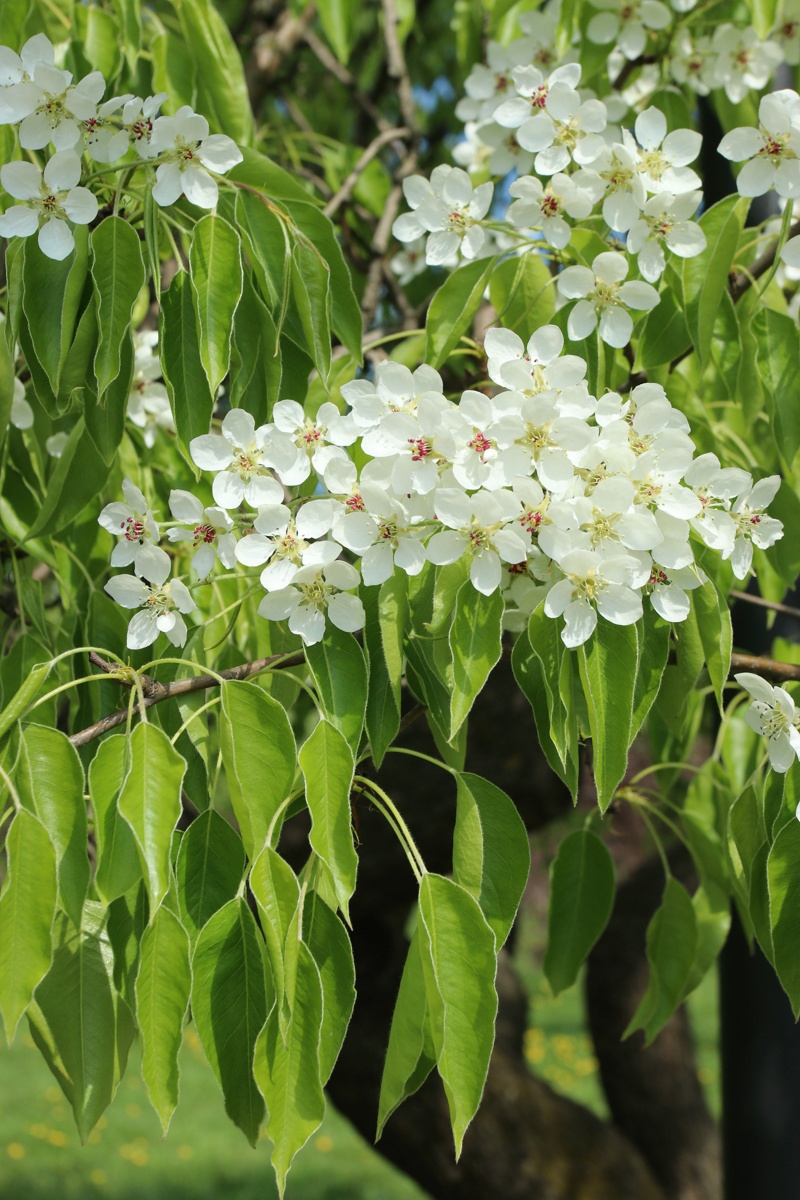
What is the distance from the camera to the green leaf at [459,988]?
102 centimetres

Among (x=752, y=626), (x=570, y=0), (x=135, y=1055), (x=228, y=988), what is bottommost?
(x=135, y=1055)

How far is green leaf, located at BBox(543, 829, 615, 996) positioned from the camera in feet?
5.66

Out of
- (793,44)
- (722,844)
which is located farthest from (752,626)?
(793,44)

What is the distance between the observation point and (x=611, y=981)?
3760 mm

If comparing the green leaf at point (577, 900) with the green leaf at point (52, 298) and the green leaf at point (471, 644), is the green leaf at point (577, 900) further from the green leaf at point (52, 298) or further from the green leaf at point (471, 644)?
the green leaf at point (52, 298)

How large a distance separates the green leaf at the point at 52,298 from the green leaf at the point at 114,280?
29 mm

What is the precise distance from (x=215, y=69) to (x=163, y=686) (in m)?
1.03

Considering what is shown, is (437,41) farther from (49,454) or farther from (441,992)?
(441,992)

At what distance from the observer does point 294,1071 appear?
1.00m

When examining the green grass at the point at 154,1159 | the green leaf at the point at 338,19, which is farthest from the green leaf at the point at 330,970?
the green grass at the point at 154,1159

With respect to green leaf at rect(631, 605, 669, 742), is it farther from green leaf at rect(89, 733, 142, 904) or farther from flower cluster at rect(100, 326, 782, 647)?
green leaf at rect(89, 733, 142, 904)

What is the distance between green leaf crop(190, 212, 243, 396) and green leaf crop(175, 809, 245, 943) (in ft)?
1.52

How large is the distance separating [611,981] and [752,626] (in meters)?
1.82

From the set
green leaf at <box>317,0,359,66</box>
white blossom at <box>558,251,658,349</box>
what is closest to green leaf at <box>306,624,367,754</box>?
white blossom at <box>558,251,658,349</box>
